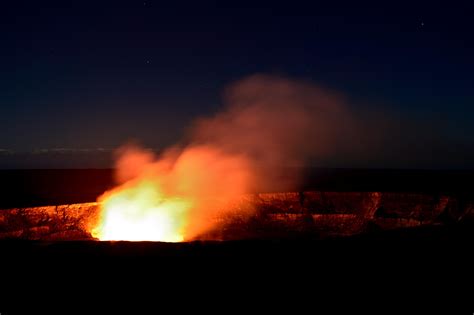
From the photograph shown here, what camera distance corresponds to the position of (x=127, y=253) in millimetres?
3936

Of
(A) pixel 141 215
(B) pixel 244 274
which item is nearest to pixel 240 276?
(B) pixel 244 274

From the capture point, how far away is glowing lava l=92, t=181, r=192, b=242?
812cm

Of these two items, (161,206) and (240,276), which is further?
(161,206)

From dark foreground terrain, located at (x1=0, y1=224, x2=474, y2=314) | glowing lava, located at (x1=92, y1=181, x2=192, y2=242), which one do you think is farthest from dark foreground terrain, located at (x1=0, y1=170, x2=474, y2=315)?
glowing lava, located at (x1=92, y1=181, x2=192, y2=242)

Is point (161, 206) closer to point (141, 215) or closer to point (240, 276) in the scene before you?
point (141, 215)

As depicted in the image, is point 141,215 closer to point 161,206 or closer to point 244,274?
point 161,206

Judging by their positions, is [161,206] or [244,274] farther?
[161,206]

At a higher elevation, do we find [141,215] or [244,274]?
[141,215]

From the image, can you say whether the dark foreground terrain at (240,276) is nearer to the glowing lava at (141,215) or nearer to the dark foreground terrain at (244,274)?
the dark foreground terrain at (244,274)

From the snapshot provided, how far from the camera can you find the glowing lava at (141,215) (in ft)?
26.7

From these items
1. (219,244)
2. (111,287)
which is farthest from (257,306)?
(111,287)

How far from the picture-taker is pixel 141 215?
29.3ft

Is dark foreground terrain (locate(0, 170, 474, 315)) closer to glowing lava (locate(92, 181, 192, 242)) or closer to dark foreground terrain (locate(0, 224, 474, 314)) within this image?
dark foreground terrain (locate(0, 224, 474, 314))

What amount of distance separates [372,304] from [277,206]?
656 cm
